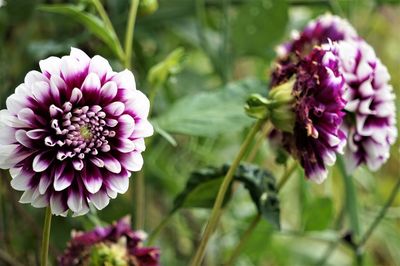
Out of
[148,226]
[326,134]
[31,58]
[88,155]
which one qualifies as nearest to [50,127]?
[88,155]

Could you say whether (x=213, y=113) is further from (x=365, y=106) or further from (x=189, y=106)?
(x=365, y=106)

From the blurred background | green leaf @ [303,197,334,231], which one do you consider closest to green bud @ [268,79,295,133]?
the blurred background

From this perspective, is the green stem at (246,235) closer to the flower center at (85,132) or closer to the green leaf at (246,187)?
the green leaf at (246,187)

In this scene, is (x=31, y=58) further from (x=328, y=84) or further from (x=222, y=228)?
(x=328, y=84)

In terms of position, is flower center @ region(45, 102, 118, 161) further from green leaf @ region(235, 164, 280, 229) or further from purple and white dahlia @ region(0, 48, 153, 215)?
green leaf @ region(235, 164, 280, 229)

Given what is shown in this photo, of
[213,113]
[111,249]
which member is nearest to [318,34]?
[213,113]

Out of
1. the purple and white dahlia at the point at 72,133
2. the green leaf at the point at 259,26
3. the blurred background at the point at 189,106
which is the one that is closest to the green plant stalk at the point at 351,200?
the blurred background at the point at 189,106
